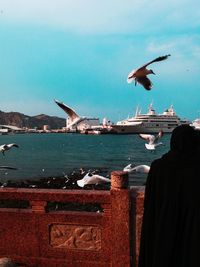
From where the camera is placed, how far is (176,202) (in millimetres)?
3330

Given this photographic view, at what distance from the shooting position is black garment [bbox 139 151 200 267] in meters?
3.27

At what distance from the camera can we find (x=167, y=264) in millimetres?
3420

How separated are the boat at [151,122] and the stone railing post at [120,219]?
84.8 m

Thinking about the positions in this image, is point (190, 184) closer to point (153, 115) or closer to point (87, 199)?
point (87, 199)

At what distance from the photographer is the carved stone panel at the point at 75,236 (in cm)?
548

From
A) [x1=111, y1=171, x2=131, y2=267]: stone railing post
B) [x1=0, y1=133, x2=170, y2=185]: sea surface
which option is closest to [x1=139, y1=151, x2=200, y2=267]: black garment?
[x1=111, y1=171, x2=131, y2=267]: stone railing post

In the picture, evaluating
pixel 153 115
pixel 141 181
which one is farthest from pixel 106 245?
pixel 153 115

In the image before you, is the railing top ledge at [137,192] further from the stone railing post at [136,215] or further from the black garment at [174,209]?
the black garment at [174,209]

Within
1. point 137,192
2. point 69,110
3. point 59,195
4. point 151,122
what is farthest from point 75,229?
point 151,122

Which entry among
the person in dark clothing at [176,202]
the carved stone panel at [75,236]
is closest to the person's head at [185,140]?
the person in dark clothing at [176,202]

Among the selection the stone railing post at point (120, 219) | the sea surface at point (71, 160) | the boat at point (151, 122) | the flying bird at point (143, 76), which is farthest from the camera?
the boat at point (151, 122)

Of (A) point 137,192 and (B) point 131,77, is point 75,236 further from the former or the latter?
(B) point 131,77

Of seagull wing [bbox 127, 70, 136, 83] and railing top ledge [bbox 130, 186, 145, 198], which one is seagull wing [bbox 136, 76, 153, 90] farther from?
railing top ledge [bbox 130, 186, 145, 198]

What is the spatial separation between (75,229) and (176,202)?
2441mm
